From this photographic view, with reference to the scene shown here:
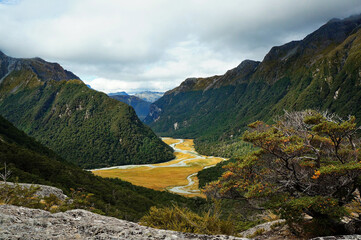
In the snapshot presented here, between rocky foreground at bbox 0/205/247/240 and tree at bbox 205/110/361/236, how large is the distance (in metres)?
6.76

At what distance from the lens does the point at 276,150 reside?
14.5 m

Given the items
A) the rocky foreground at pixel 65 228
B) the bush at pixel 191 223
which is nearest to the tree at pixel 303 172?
the bush at pixel 191 223

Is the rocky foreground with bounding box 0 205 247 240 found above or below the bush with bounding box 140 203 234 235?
above

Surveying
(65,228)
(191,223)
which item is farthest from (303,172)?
(65,228)

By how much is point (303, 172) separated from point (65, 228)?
1461 cm

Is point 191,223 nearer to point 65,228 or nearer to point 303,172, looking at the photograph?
point 65,228

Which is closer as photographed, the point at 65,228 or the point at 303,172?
the point at 65,228

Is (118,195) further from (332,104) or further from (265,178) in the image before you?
(332,104)

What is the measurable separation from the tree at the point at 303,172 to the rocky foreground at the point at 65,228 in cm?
676

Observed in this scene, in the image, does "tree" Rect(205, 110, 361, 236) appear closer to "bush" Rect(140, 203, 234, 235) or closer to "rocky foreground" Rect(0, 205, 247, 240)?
"bush" Rect(140, 203, 234, 235)

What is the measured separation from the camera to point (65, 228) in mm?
6102

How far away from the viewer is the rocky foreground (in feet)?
18.0

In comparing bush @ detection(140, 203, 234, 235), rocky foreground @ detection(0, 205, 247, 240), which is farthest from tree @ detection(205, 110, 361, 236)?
rocky foreground @ detection(0, 205, 247, 240)

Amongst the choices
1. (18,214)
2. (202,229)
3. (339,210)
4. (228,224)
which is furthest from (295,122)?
(18,214)
